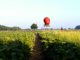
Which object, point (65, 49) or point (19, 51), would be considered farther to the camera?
point (19, 51)

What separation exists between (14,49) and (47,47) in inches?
155

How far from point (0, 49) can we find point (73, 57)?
3390 millimetres

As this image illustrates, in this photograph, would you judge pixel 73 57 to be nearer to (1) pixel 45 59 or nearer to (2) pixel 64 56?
(2) pixel 64 56

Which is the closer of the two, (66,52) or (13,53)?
(66,52)

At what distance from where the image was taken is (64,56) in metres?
15.8

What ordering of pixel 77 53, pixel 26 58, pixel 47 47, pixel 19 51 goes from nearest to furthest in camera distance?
pixel 77 53
pixel 19 51
pixel 26 58
pixel 47 47

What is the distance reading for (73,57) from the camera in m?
15.4

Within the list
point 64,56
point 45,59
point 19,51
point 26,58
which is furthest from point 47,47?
point 64,56

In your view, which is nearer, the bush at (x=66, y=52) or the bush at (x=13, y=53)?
the bush at (x=66, y=52)

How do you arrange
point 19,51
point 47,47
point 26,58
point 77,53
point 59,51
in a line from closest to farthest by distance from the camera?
1. point 77,53
2. point 59,51
3. point 19,51
4. point 26,58
5. point 47,47

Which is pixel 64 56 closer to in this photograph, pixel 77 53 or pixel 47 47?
pixel 77 53

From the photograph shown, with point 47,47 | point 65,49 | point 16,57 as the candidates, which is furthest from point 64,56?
point 47,47

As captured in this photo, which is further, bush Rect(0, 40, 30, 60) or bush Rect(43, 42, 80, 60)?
bush Rect(0, 40, 30, 60)

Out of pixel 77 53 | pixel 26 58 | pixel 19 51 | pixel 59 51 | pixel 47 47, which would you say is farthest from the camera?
pixel 47 47
